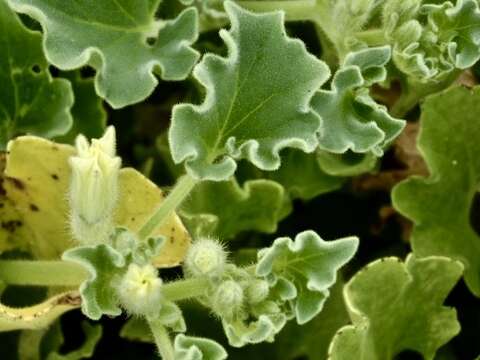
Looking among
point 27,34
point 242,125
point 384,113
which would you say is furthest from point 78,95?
point 384,113

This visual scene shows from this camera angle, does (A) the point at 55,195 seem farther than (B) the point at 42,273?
Yes

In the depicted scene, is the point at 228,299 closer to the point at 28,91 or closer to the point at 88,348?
the point at 88,348

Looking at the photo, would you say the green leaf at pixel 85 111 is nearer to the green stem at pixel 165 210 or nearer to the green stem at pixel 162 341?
the green stem at pixel 165 210

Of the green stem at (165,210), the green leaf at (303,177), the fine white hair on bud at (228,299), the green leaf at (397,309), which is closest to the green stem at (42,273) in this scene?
the green stem at (165,210)

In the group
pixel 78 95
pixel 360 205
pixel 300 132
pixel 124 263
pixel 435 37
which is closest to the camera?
pixel 124 263

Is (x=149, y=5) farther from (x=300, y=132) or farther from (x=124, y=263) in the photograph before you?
(x=124, y=263)

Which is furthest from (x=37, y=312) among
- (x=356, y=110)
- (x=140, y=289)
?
(x=356, y=110)

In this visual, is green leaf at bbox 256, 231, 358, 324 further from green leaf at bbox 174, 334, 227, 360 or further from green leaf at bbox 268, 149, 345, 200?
green leaf at bbox 268, 149, 345, 200
